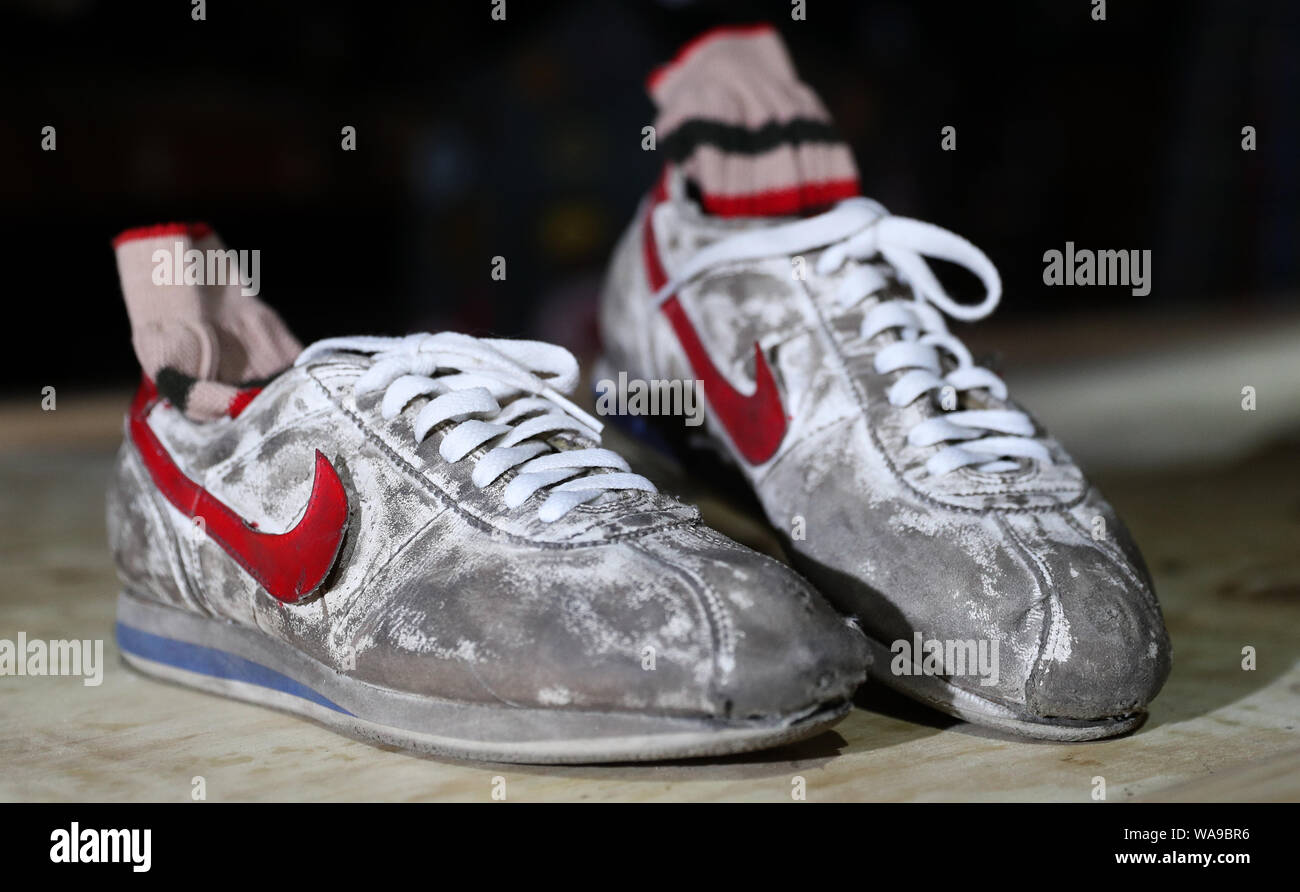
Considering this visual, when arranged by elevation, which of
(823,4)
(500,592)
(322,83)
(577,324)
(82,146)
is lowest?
(500,592)

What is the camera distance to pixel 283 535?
1.02 metres

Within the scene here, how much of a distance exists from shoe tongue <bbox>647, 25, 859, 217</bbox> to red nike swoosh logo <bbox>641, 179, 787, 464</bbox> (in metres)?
0.11

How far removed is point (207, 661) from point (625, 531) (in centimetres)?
42

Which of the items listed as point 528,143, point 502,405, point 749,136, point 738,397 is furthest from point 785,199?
point 528,143

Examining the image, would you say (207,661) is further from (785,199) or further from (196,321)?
(785,199)

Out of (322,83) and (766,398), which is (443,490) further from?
(322,83)

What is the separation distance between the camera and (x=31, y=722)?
3.48 ft

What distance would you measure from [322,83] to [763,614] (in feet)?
18.0

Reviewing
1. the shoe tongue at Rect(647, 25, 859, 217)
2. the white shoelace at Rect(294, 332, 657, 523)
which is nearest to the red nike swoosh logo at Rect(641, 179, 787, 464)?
the shoe tongue at Rect(647, 25, 859, 217)

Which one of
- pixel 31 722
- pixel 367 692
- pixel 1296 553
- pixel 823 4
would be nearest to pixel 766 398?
pixel 367 692

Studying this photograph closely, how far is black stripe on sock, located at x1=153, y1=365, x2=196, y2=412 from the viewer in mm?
1145

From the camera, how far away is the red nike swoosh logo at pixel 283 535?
0.99m

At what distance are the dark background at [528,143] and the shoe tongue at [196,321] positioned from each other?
344 cm

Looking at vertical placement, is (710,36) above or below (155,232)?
above
